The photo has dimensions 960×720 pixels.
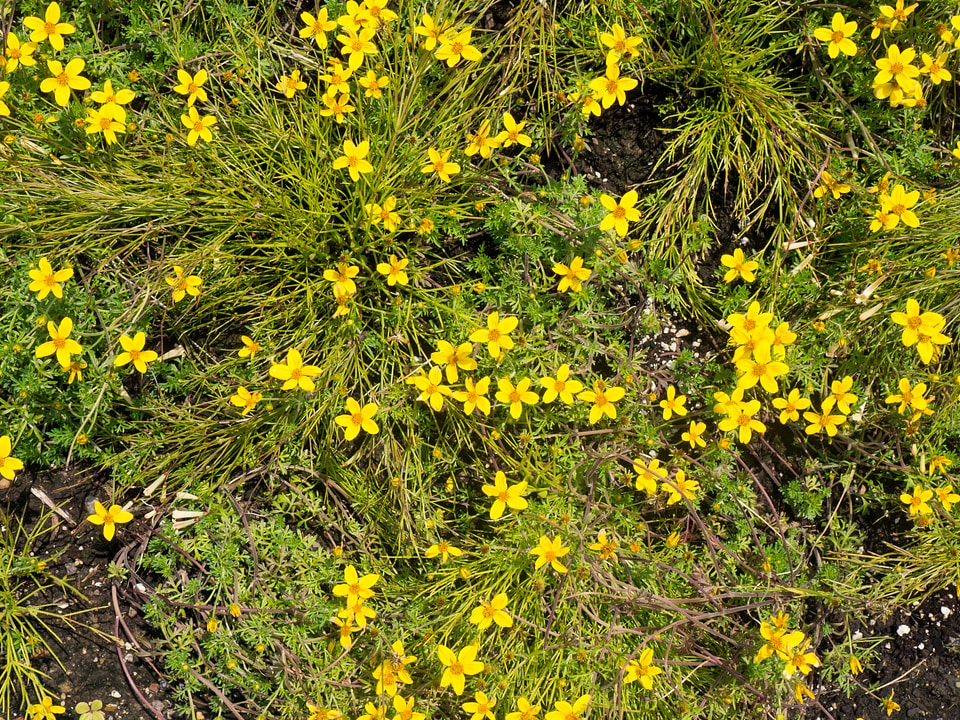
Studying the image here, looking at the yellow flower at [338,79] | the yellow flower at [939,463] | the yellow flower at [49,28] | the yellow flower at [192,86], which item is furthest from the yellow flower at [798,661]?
the yellow flower at [49,28]

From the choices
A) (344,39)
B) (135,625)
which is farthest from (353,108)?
(135,625)

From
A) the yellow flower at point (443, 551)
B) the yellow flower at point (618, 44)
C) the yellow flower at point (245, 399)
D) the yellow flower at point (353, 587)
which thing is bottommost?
the yellow flower at point (353, 587)

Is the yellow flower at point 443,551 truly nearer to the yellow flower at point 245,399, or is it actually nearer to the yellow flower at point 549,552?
the yellow flower at point 549,552

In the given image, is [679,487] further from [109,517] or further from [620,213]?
[109,517]

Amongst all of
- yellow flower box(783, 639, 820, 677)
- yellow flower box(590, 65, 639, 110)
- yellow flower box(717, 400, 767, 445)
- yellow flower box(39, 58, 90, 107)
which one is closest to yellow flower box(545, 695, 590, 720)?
yellow flower box(783, 639, 820, 677)

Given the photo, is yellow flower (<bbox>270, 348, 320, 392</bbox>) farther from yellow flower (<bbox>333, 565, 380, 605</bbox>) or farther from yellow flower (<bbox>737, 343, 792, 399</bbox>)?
yellow flower (<bbox>737, 343, 792, 399</bbox>)

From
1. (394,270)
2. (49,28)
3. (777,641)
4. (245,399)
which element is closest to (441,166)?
(394,270)

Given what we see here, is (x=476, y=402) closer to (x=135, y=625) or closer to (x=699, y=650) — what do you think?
(x=699, y=650)
